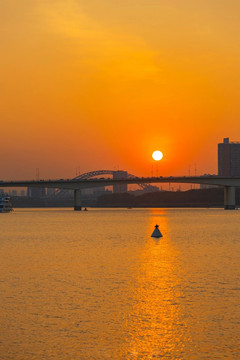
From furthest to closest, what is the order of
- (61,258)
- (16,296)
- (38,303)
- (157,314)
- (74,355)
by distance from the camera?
(61,258) < (16,296) < (38,303) < (157,314) < (74,355)

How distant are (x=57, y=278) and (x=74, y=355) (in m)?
16.9

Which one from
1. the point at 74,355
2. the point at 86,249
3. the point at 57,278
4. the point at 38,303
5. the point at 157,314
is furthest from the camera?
the point at 86,249

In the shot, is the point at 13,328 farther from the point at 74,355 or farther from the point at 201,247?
the point at 201,247

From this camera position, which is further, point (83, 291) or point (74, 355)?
point (83, 291)

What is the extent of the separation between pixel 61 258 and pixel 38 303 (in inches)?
851

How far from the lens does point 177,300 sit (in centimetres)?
2641

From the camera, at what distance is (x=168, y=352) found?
17344 mm

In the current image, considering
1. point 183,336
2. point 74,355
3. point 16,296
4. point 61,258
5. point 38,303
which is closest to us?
point 74,355

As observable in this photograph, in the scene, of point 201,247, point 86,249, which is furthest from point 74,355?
point 201,247

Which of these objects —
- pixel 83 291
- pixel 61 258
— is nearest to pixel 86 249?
pixel 61 258

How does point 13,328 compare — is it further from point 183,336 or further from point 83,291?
point 83,291

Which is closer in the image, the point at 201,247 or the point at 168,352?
the point at 168,352

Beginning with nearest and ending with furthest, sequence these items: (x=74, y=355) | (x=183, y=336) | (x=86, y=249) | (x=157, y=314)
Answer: (x=74, y=355) → (x=183, y=336) → (x=157, y=314) → (x=86, y=249)

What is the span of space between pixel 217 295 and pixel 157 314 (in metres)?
5.45
